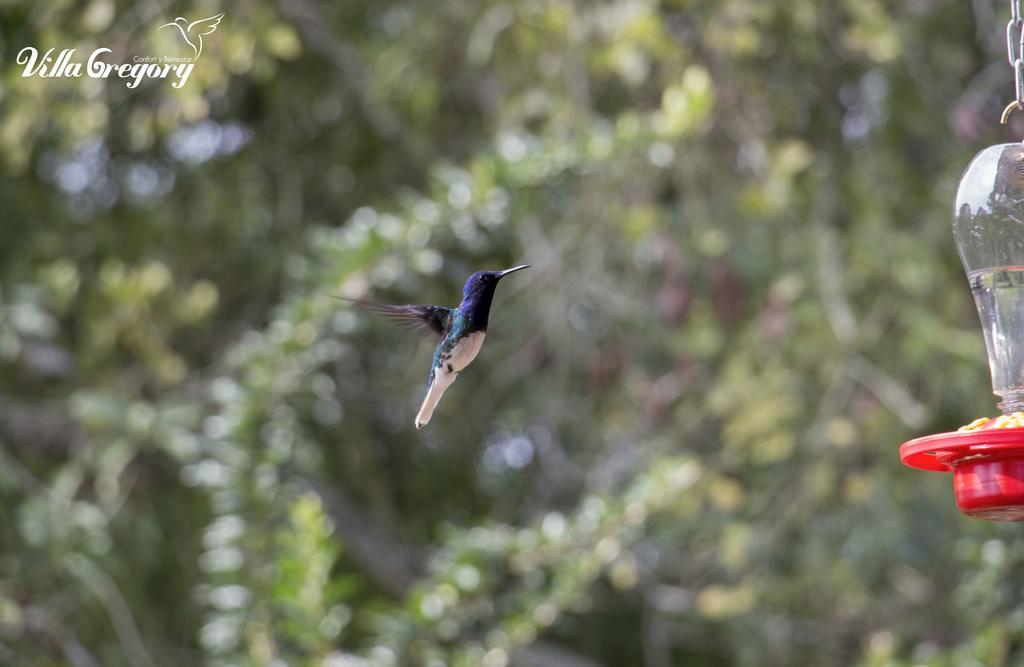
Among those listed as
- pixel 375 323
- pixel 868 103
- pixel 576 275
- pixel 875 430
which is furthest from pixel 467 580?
pixel 868 103

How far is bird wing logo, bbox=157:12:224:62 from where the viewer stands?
5.38 metres

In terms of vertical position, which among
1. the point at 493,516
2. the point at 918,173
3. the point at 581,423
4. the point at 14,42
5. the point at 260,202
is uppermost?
the point at 14,42

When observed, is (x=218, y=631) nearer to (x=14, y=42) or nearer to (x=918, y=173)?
(x=14, y=42)

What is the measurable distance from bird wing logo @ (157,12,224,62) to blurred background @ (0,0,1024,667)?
0.06m

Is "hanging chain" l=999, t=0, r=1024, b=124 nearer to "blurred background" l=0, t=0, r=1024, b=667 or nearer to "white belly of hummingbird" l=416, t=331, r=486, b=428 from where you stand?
"white belly of hummingbird" l=416, t=331, r=486, b=428

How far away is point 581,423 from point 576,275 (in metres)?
0.90

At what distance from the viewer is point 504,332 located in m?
6.36

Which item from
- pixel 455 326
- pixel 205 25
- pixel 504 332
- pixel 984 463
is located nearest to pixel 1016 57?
pixel 984 463

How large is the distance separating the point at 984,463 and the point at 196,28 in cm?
381

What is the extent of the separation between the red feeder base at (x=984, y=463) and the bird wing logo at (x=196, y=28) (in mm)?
3589

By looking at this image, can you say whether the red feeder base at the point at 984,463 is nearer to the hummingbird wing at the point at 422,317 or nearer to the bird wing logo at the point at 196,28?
the hummingbird wing at the point at 422,317

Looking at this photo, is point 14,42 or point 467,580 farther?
point 14,42

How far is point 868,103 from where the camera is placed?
5.98 m

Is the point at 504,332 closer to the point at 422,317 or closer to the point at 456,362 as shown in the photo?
the point at 422,317
